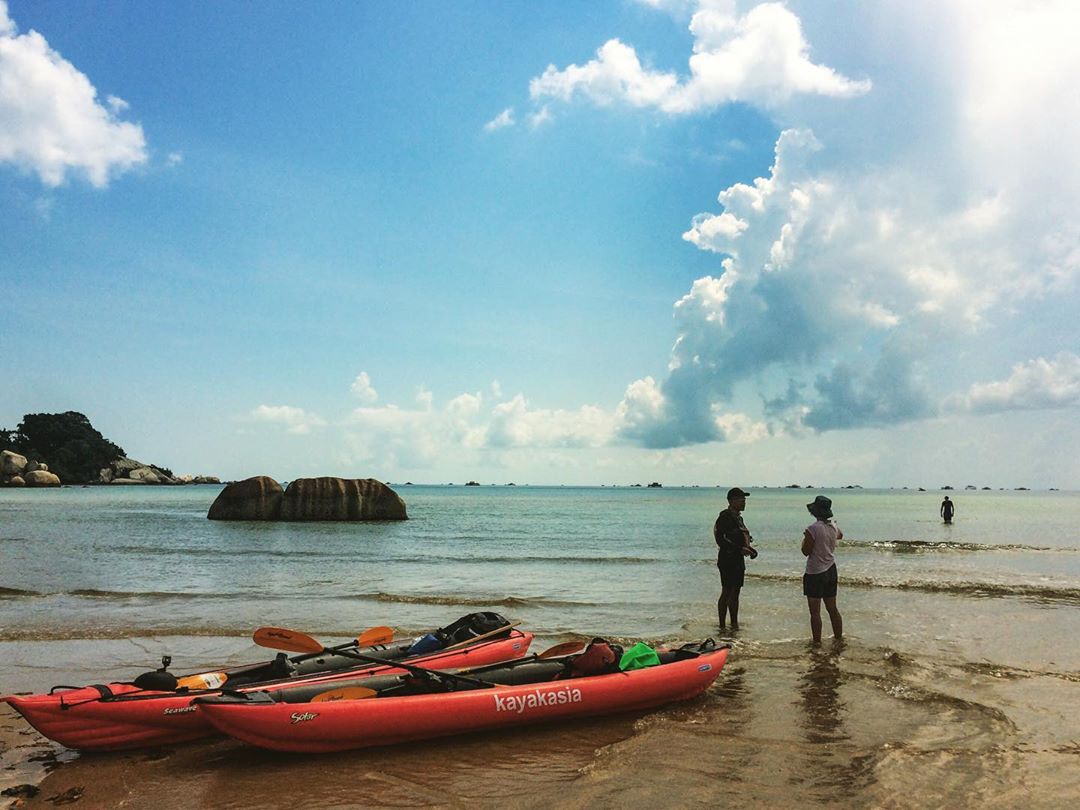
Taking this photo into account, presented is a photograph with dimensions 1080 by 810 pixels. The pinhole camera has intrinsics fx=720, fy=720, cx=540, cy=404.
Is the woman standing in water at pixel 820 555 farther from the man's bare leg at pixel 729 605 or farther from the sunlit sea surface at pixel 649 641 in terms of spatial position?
the man's bare leg at pixel 729 605

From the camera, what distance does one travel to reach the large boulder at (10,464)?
353 feet

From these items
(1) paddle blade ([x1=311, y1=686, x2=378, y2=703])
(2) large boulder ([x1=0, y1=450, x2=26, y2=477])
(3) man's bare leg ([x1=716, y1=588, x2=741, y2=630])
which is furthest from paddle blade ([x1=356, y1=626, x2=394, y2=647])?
(2) large boulder ([x1=0, y1=450, x2=26, y2=477])

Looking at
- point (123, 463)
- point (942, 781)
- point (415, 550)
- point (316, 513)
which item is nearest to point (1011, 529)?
point (415, 550)

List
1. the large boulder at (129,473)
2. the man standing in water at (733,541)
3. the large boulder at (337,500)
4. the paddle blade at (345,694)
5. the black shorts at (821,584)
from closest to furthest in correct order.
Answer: the paddle blade at (345,694) < the black shorts at (821,584) < the man standing in water at (733,541) < the large boulder at (337,500) < the large boulder at (129,473)

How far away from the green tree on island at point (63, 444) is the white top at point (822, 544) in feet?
473

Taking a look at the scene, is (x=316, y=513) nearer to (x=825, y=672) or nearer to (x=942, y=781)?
(x=825, y=672)

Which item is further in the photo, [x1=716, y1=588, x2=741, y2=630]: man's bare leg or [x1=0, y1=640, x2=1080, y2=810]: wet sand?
[x1=716, y1=588, x2=741, y2=630]: man's bare leg

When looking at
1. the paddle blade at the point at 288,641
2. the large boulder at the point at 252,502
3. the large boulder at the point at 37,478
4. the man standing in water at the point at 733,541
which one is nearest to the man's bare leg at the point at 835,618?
the man standing in water at the point at 733,541

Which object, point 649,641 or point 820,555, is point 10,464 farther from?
point 820,555

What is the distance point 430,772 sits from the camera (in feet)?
19.5

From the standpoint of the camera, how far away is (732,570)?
11.1 metres

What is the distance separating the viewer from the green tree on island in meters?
126

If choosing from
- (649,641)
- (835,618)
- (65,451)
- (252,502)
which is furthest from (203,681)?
(65,451)

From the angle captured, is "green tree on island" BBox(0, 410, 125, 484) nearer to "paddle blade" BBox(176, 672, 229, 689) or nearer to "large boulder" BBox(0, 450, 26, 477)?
"large boulder" BBox(0, 450, 26, 477)
